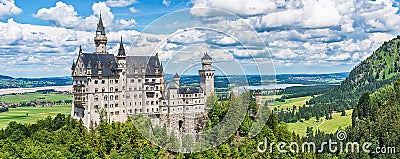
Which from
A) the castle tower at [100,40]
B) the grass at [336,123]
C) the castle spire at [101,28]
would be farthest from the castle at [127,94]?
Result: the grass at [336,123]

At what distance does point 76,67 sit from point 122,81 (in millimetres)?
8721

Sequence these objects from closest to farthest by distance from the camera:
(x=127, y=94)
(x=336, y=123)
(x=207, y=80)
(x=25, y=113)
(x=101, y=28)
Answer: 1. (x=207, y=80)
2. (x=127, y=94)
3. (x=101, y=28)
4. (x=336, y=123)
5. (x=25, y=113)

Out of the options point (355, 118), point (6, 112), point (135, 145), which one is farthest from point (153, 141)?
point (6, 112)

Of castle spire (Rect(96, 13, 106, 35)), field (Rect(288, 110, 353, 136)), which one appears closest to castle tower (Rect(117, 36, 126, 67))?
castle spire (Rect(96, 13, 106, 35))

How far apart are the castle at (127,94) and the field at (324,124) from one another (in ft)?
255

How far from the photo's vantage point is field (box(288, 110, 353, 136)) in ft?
495

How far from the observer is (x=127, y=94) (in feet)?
258

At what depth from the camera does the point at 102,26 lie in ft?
288

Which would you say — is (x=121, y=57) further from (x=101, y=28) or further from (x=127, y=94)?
(x=101, y=28)

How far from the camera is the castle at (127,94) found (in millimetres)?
78369

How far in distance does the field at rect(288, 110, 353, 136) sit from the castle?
255 ft

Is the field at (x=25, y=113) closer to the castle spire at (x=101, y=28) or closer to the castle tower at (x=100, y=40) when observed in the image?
the castle tower at (x=100, y=40)

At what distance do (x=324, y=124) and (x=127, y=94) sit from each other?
10138cm

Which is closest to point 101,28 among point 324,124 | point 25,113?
point 324,124
